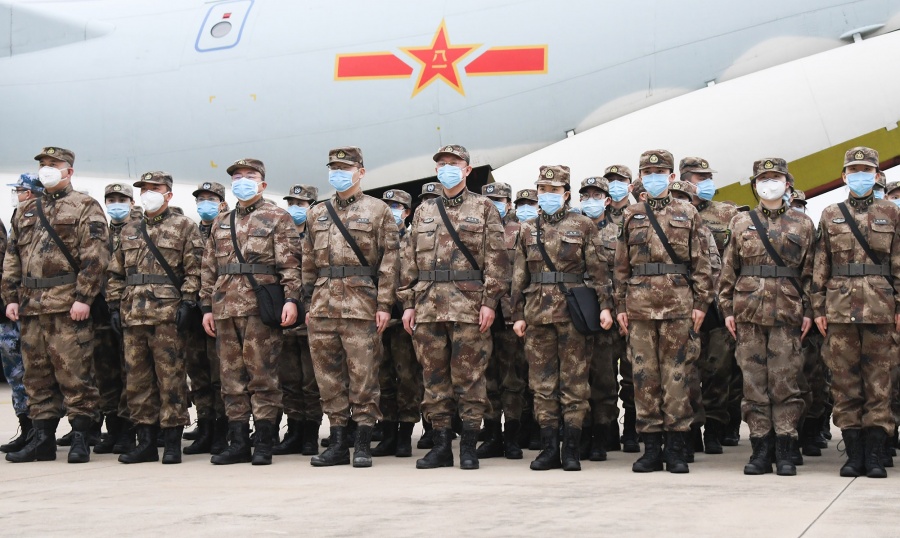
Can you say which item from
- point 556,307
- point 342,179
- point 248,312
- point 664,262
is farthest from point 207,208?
point 664,262

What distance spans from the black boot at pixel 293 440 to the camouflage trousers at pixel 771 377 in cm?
346

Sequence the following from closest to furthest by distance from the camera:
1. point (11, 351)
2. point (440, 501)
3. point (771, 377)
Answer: point (440, 501)
point (771, 377)
point (11, 351)

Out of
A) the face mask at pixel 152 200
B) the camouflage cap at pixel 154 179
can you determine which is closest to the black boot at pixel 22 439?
the face mask at pixel 152 200

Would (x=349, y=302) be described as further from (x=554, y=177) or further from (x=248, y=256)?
(x=554, y=177)

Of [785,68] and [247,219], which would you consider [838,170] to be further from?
[247,219]

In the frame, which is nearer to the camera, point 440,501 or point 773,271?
point 440,501

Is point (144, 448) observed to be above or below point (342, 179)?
below

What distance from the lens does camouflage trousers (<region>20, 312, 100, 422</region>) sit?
7.88m

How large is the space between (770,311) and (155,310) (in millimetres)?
4298

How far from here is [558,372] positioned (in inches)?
286

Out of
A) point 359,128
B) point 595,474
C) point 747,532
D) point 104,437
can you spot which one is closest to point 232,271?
point 104,437

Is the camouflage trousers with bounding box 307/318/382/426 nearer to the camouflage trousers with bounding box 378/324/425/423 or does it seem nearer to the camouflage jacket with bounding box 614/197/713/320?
the camouflage trousers with bounding box 378/324/425/423

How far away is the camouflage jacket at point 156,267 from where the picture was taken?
778 centimetres

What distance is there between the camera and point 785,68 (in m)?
11.3
